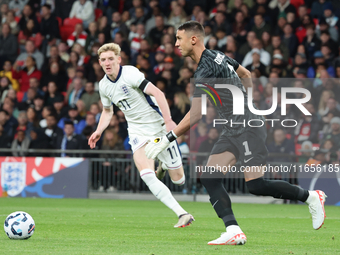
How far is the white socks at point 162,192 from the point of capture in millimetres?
8086

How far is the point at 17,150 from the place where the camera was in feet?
50.5

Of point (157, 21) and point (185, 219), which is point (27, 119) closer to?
point (157, 21)

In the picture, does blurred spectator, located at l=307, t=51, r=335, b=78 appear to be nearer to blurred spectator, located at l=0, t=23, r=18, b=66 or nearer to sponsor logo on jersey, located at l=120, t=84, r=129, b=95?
sponsor logo on jersey, located at l=120, t=84, r=129, b=95

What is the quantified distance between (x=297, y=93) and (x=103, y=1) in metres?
8.70

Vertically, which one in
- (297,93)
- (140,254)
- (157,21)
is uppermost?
(157,21)

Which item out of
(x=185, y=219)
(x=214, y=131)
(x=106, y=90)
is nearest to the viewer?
(x=185, y=219)

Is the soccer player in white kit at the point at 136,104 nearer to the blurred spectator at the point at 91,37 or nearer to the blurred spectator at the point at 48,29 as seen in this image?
the blurred spectator at the point at 91,37

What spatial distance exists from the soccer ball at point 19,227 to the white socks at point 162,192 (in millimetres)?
2378

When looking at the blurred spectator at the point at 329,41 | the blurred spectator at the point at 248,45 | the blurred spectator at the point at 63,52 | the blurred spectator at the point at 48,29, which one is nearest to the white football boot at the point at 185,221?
the blurred spectator at the point at 248,45

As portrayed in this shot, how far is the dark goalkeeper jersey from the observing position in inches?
232

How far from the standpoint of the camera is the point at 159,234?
23.1 ft

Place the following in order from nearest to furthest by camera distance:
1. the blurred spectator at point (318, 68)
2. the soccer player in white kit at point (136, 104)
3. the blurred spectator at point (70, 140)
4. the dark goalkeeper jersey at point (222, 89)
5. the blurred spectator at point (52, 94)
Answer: the dark goalkeeper jersey at point (222, 89) < the soccer player in white kit at point (136, 104) < the blurred spectator at point (318, 68) < the blurred spectator at point (70, 140) < the blurred spectator at point (52, 94)

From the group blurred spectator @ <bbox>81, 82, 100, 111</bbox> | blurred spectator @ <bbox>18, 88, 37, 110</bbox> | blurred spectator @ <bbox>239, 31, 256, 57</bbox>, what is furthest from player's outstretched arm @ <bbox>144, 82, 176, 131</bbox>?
blurred spectator @ <bbox>18, 88, 37, 110</bbox>

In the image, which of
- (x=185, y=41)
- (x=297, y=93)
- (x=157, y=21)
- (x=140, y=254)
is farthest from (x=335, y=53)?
(x=140, y=254)
